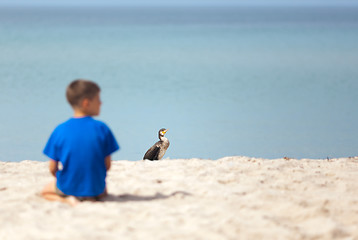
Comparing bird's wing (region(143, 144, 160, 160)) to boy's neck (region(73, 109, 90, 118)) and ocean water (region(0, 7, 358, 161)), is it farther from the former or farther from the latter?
boy's neck (region(73, 109, 90, 118))

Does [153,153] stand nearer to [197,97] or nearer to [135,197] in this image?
[135,197]

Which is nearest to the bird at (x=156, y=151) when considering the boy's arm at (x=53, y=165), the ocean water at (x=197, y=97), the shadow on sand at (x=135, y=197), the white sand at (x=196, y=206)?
the ocean water at (x=197, y=97)

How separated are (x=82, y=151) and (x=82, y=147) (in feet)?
0.12

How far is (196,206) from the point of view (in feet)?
17.3

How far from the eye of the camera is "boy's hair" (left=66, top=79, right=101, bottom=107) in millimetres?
5176

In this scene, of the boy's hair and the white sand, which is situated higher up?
the boy's hair

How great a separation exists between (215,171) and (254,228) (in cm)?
205

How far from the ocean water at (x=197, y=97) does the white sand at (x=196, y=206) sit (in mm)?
5857

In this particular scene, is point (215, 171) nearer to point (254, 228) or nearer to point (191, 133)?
point (254, 228)

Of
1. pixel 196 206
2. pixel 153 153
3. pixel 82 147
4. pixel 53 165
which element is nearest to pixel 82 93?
pixel 82 147

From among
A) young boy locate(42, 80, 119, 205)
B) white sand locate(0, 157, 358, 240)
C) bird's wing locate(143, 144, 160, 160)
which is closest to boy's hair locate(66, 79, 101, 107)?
→ young boy locate(42, 80, 119, 205)

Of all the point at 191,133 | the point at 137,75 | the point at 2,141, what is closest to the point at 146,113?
the point at 191,133

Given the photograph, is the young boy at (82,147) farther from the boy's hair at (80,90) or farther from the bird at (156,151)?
the bird at (156,151)

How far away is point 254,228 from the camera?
4730mm
